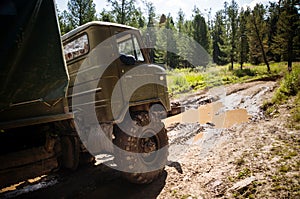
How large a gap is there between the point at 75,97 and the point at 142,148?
1.52 meters

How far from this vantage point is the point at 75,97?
3.90 m

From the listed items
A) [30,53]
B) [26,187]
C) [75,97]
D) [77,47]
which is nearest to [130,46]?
[77,47]

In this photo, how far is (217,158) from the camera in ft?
13.8

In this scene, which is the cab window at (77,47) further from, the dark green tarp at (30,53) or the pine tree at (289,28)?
the pine tree at (289,28)

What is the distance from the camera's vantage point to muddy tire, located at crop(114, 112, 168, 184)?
11.6 feet

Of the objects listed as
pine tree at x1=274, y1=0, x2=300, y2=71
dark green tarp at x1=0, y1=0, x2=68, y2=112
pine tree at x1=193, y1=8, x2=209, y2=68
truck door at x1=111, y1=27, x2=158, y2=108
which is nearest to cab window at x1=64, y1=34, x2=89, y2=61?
truck door at x1=111, y1=27, x2=158, y2=108

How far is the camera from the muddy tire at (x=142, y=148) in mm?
3525

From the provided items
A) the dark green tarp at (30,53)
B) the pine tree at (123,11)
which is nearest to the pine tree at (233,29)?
the pine tree at (123,11)

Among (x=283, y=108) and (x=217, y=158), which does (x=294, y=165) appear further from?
(x=283, y=108)

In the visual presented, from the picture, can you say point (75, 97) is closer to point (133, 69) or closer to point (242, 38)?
point (133, 69)

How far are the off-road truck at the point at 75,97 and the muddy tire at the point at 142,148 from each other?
0.02m

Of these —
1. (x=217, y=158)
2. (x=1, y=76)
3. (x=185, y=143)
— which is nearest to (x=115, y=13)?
(x=185, y=143)

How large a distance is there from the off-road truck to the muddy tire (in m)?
0.02

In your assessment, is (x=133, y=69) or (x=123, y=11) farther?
(x=123, y=11)
